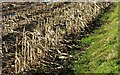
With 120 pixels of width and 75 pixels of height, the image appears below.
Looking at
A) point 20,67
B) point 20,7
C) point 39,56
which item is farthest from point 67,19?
point 20,7

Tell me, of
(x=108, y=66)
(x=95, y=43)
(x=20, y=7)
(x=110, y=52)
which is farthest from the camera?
(x=20, y=7)

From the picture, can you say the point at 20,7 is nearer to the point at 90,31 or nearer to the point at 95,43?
the point at 90,31

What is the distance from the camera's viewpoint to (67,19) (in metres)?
24.8

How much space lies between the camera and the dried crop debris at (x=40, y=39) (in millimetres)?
17817

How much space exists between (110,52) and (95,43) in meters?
3.66

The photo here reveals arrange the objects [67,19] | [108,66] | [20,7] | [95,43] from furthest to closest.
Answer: [20,7]
[67,19]
[95,43]
[108,66]

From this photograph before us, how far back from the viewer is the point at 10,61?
18.6m

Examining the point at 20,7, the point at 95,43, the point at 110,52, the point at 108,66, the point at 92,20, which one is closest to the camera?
the point at 108,66

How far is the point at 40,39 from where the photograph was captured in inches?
774

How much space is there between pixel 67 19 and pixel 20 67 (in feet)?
26.8

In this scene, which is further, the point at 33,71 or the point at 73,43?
the point at 73,43

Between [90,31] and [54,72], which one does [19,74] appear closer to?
[54,72]

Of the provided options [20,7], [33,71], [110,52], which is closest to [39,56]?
[33,71]

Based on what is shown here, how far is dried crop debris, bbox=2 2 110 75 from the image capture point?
1782cm
